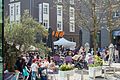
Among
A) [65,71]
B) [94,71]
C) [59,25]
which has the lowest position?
[94,71]

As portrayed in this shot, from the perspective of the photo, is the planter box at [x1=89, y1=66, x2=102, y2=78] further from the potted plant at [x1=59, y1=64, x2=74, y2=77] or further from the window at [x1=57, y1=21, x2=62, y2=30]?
the window at [x1=57, y1=21, x2=62, y2=30]

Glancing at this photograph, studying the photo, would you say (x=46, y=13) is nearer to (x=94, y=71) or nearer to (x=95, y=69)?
(x=95, y=69)

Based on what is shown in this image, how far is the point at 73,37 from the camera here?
177ft

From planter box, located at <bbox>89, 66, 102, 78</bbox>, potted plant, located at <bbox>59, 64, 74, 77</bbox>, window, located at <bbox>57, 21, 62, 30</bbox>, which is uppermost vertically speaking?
window, located at <bbox>57, 21, 62, 30</bbox>

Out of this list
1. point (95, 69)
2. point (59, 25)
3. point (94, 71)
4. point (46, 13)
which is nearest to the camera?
point (94, 71)

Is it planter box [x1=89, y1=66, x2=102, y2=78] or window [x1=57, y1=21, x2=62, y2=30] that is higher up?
window [x1=57, y1=21, x2=62, y2=30]

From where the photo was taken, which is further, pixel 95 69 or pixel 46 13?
pixel 46 13

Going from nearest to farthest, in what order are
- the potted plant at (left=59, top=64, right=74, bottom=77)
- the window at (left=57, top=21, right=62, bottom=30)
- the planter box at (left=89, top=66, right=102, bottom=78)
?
the potted plant at (left=59, top=64, right=74, bottom=77) < the planter box at (left=89, top=66, right=102, bottom=78) < the window at (left=57, top=21, right=62, bottom=30)

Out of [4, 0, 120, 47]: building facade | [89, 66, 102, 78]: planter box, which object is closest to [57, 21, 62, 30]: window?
[4, 0, 120, 47]: building facade

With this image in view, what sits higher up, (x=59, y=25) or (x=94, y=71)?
(x=59, y=25)

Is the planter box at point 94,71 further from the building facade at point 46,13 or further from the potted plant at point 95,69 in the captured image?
the building facade at point 46,13

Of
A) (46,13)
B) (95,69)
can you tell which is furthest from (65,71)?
(46,13)

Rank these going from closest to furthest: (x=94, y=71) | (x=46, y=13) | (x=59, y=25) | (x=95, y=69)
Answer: (x=94, y=71) < (x=95, y=69) < (x=46, y=13) < (x=59, y=25)

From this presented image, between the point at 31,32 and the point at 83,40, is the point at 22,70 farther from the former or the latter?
the point at 83,40
